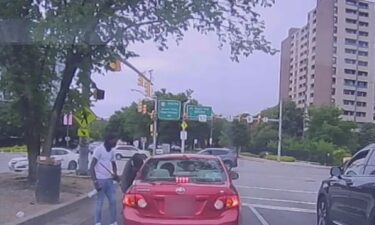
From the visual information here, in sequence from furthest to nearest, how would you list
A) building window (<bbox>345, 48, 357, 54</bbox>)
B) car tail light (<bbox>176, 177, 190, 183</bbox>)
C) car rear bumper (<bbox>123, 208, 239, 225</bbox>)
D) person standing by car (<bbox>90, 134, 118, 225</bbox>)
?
building window (<bbox>345, 48, 357, 54</bbox>) → person standing by car (<bbox>90, 134, 118, 225</bbox>) → car tail light (<bbox>176, 177, 190, 183</bbox>) → car rear bumper (<bbox>123, 208, 239, 225</bbox>)

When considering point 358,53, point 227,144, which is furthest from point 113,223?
point 227,144

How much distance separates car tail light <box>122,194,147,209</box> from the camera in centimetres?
884

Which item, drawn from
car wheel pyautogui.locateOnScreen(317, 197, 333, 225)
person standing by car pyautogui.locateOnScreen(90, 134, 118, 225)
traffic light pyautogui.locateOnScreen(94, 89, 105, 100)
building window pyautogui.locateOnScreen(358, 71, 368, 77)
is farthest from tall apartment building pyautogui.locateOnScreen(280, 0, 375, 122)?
person standing by car pyautogui.locateOnScreen(90, 134, 118, 225)

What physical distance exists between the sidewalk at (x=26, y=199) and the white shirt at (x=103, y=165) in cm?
144

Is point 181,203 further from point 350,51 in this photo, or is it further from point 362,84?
point 362,84

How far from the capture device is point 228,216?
8.80 m

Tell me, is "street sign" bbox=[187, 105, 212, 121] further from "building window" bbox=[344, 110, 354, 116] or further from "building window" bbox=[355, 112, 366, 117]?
"building window" bbox=[355, 112, 366, 117]

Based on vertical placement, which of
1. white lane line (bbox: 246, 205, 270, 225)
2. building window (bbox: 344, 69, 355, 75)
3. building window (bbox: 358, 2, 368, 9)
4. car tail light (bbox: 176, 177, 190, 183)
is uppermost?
building window (bbox: 358, 2, 368, 9)

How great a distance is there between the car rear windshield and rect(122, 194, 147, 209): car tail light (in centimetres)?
52

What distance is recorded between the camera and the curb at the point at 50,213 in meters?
12.1

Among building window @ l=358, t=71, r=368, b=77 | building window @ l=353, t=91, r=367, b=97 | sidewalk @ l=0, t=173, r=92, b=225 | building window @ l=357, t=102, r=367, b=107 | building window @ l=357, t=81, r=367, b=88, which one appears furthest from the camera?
building window @ l=357, t=102, r=367, b=107

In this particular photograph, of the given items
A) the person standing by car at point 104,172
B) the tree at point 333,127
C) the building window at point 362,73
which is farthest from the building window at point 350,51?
the person standing by car at point 104,172

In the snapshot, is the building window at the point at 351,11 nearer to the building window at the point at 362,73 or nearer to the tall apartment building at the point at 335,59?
the tall apartment building at the point at 335,59

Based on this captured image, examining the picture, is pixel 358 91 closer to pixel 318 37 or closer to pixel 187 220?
pixel 318 37
